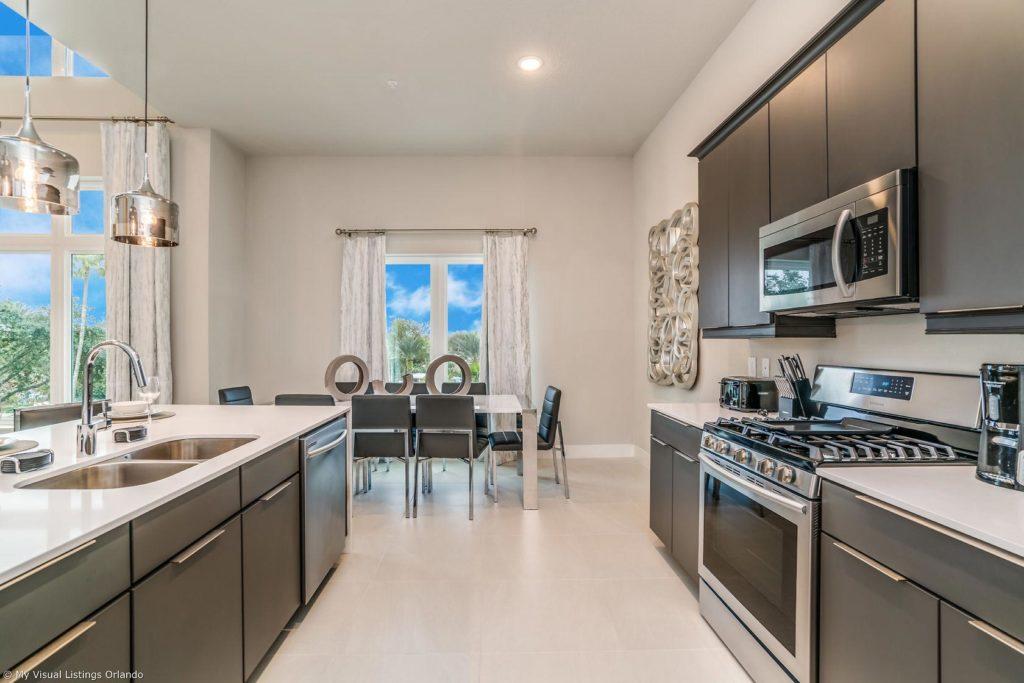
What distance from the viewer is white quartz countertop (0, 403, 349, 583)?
2.98 ft

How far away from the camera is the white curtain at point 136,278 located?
158 inches

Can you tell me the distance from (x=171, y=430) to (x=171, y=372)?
2.58 meters

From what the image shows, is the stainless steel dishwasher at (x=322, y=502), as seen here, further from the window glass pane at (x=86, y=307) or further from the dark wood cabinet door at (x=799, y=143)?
the window glass pane at (x=86, y=307)

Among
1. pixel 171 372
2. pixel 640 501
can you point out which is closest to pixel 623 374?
pixel 640 501

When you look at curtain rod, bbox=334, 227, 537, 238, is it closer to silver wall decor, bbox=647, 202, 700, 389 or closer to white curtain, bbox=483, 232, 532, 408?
white curtain, bbox=483, 232, 532, 408

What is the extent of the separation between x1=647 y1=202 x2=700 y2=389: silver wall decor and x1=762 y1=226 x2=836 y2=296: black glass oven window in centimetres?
127

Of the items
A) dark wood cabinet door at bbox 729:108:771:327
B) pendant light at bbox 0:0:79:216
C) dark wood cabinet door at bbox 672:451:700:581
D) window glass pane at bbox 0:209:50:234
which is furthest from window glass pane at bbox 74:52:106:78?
dark wood cabinet door at bbox 672:451:700:581

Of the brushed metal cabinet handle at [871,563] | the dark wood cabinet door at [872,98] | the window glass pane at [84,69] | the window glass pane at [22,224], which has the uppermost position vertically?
the window glass pane at [84,69]

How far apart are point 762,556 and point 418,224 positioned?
4194mm

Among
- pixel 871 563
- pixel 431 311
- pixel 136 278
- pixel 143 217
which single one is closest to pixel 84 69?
pixel 136 278

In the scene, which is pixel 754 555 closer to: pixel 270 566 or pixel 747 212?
pixel 747 212

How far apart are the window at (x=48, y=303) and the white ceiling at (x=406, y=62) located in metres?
1.52

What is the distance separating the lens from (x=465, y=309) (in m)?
5.01

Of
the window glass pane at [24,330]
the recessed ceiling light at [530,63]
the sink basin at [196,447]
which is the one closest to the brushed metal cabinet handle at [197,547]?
the sink basin at [196,447]
